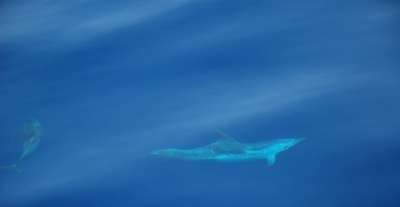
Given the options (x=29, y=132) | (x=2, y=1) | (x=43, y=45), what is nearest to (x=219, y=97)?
(x=29, y=132)

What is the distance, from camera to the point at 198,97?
19.7 feet

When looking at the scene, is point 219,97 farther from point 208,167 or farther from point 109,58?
Result: point 109,58

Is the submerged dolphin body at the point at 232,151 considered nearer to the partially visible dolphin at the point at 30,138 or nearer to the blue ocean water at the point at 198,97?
the blue ocean water at the point at 198,97

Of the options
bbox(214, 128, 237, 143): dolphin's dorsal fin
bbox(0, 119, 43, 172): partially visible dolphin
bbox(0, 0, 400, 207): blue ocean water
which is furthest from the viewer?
bbox(0, 119, 43, 172): partially visible dolphin

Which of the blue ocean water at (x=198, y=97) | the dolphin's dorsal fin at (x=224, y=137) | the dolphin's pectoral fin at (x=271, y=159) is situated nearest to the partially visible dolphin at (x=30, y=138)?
the blue ocean water at (x=198, y=97)

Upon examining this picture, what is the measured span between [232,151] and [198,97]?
1148 mm

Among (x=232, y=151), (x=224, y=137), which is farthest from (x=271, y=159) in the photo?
(x=224, y=137)

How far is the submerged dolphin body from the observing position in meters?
5.21

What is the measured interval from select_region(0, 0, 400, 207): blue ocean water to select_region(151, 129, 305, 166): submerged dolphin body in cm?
12

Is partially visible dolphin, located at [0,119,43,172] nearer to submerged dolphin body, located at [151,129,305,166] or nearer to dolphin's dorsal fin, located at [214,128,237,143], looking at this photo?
submerged dolphin body, located at [151,129,305,166]

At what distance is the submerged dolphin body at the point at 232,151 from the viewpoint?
5.21 meters

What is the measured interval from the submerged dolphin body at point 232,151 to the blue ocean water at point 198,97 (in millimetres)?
118

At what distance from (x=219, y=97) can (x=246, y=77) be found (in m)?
0.61

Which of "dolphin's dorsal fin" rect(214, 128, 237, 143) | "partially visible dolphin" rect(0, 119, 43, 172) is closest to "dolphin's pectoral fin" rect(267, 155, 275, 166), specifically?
"dolphin's dorsal fin" rect(214, 128, 237, 143)
